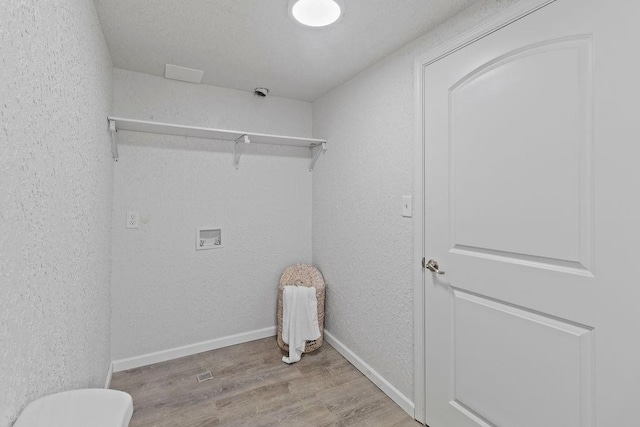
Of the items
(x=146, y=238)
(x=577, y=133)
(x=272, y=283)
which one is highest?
(x=577, y=133)

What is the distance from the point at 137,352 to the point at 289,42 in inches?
98.4

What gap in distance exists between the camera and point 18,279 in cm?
72

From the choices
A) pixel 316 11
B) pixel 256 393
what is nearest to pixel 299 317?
pixel 256 393

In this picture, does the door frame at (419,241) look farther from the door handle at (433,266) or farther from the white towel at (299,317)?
the white towel at (299,317)

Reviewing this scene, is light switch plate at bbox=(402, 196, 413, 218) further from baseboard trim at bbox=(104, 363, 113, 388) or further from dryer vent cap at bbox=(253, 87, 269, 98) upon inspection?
baseboard trim at bbox=(104, 363, 113, 388)

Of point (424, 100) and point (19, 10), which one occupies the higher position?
point (424, 100)

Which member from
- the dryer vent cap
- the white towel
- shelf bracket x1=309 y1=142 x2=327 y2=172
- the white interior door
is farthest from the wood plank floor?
the dryer vent cap

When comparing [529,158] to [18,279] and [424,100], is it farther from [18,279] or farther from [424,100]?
[18,279]

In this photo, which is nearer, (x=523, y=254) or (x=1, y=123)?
(x=1, y=123)

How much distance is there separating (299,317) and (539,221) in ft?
5.94

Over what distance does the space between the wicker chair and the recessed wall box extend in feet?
2.16

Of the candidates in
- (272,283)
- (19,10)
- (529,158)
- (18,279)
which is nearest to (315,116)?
(272,283)

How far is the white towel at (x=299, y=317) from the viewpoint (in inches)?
95.0

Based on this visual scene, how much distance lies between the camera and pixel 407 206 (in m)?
1.85
